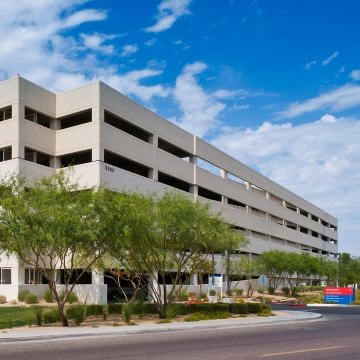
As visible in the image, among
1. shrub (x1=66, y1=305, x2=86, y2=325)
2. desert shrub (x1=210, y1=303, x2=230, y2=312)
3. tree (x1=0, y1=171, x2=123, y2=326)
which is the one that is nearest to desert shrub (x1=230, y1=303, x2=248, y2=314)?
desert shrub (x1=210, y1=303, x2=230, y2=312)

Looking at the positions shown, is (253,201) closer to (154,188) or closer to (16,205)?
(154,188)

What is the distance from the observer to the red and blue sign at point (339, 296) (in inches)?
2192

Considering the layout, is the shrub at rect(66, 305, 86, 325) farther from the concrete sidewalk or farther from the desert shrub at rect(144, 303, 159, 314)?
the desert shrub at rect(144, 303, 159, 314)

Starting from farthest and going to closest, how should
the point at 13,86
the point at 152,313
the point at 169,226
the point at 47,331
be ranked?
the point at 13,86 → the point at 152,313 → the point at 169,226 → the point at 47,331

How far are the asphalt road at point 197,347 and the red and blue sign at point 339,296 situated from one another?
3621 centimetres

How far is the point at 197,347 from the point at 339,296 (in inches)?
1700

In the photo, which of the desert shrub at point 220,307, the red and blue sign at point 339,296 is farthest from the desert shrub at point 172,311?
the red and blue sign at point 339,296

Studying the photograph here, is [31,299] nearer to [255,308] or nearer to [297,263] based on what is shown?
[255,308]

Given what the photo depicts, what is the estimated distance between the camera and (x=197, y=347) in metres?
16.1

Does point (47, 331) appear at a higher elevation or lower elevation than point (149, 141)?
lower

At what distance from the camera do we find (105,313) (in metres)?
26.5

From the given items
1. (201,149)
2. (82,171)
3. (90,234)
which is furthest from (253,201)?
(90,234)

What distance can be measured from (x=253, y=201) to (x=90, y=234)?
195ft

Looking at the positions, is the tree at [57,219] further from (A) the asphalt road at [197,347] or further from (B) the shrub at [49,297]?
(B) the shrub at [49,297]
